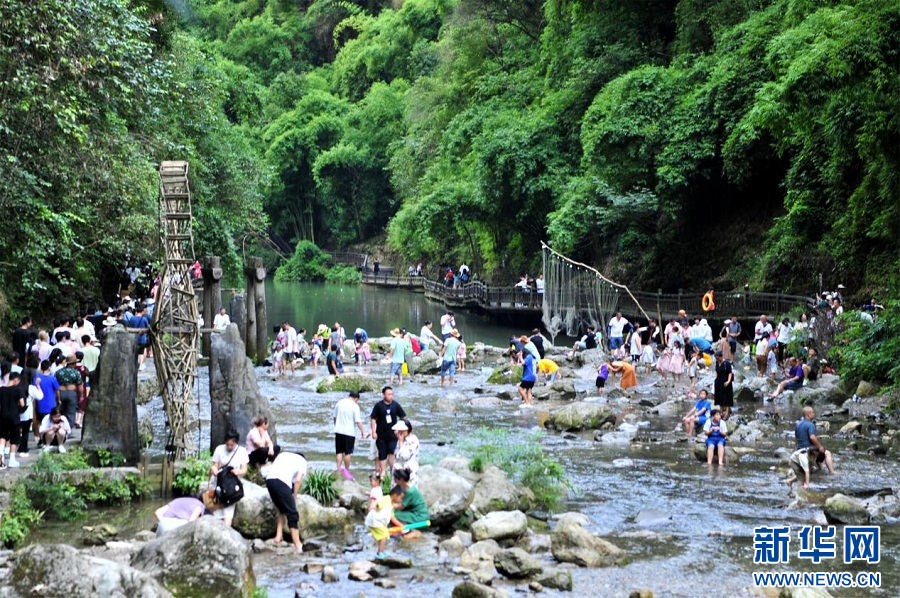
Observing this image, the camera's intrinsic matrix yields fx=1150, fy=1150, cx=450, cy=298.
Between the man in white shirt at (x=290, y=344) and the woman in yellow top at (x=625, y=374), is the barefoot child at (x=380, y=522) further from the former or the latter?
the man in white shirt at (x=290, y=344)

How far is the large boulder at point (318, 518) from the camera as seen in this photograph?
13.8 metres

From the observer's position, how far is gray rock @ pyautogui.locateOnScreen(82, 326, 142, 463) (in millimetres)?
16031

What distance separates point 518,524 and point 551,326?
2218 cm

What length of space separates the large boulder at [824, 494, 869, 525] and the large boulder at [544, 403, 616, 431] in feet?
24.4

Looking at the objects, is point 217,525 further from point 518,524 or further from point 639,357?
point 639,357

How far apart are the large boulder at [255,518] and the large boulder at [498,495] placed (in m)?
2.67

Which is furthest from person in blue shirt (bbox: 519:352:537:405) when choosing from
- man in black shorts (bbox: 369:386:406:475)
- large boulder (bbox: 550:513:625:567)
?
large boulder (bbox: 550:513:625:567)

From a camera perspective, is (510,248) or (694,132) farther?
(510,248)

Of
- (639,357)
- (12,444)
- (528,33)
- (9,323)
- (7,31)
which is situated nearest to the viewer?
(12,444)

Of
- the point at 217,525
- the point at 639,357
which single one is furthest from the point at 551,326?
the point at 217,525

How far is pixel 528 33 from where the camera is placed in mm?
53969

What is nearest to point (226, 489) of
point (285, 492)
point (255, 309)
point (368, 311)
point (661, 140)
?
point (285, 492)

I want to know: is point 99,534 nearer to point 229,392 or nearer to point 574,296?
point 229,392

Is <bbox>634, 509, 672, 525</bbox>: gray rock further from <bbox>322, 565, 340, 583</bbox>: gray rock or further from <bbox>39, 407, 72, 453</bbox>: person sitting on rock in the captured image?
<bbox>39, 407, 72, 453</bbox>: person sitting on rock
